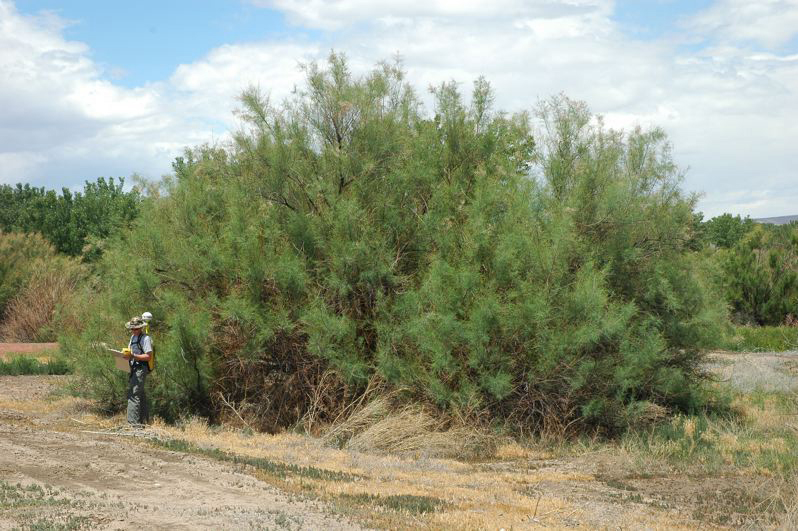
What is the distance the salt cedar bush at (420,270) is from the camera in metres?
13.3

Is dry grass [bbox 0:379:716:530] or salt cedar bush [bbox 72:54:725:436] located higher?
salt cedar bush [bbox 72:54:725:436]

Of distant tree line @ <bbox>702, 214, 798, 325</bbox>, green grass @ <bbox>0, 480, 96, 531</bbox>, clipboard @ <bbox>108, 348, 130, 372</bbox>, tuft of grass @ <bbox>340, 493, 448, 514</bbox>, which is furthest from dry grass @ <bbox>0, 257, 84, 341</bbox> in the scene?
distant tree line @ <bbox>702, 214, 798, 325</bbox>

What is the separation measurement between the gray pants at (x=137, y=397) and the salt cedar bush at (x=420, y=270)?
2.40 ft

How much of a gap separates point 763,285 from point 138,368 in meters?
25.4

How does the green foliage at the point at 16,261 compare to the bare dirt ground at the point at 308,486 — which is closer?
the bare dirt ground at the point at 308,486

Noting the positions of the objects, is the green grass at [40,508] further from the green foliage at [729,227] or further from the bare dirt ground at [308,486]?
the green foliage at [729,227]

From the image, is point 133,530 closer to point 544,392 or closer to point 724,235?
point 544,392

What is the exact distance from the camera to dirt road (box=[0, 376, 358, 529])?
750 centimetres

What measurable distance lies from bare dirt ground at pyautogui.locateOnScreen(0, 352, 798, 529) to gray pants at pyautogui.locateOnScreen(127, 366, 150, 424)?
0.37 metres

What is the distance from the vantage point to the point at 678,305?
14.7 metres

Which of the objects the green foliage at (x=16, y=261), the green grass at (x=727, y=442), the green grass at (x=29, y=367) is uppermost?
the green foliage at (x=16, y=261)

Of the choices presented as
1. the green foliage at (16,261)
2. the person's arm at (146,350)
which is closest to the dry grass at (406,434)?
the person's arm at (146,350)

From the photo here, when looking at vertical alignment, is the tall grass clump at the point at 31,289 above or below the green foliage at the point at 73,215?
below

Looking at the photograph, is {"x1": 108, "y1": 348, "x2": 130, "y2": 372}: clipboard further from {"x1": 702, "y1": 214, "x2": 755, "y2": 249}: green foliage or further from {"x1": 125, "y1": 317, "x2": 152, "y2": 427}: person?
{"x1": 702, "y1": 214, "x2": 755, "y2": 249}: green foliage
